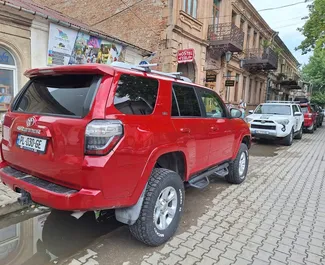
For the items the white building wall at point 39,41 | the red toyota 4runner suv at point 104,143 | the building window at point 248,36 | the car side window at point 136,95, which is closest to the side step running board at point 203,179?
the red toyota 4runner suv at point 104,143

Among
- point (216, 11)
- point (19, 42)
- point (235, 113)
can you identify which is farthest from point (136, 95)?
point (216, 11)

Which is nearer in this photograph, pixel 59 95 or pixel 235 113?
pixel 59 95

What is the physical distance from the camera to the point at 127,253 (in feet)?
8.78

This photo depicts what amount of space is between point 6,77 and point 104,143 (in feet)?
20.1

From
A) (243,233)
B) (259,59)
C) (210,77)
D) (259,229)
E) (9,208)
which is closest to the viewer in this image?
(243,233)

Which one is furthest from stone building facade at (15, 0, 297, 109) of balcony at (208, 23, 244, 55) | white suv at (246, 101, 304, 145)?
white suv at (246, 101, 304, 145)

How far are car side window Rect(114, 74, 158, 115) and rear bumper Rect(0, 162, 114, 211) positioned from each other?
82 centimetres

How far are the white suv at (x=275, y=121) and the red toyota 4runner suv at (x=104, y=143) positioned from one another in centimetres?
764

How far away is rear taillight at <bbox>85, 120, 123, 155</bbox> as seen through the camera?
2119 millimetres

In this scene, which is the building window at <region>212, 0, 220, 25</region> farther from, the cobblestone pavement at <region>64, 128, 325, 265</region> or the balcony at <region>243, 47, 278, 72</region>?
the cobblestone pavement at <region>64, 128, 325, 265</region>

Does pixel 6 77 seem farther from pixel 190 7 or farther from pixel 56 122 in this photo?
pixel 190 7

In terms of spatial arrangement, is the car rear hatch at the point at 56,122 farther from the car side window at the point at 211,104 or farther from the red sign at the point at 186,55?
the red sign at the point at 186,55

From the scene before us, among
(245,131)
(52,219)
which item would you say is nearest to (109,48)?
(245,131)

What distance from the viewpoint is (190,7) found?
1255 centimetres
